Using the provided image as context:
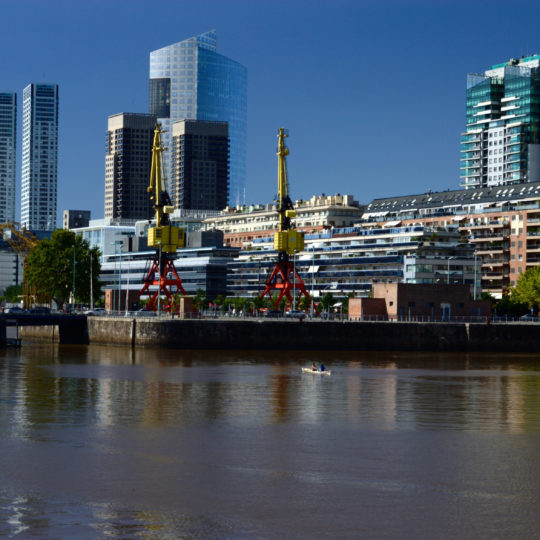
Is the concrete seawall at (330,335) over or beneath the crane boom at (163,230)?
beneath

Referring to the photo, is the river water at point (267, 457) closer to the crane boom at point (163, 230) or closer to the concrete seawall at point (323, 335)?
the concrete seawall at point (323, 335)

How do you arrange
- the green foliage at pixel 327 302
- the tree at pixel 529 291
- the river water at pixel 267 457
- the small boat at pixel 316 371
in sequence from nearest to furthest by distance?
the river water at pixel 267 457 < the small boat at pixel 316 371 < the tree at pixel 529 291 < the green foliage at pixel 327 302

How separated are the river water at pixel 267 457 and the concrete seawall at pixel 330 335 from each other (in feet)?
137

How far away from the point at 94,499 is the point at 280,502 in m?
6.36

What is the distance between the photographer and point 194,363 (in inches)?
4259

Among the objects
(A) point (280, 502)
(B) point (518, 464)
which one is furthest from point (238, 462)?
(B) point (518, 464)

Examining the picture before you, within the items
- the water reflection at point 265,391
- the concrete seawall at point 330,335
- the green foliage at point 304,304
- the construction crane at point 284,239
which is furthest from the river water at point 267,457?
the green foliage at point 304,304

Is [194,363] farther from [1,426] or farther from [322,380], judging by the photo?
[1,426]

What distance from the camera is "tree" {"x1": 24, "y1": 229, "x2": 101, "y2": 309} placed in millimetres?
189500

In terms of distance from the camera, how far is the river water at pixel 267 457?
3781 cm

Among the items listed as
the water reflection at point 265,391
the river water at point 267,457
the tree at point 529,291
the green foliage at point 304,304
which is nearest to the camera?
the river water at point 267,457

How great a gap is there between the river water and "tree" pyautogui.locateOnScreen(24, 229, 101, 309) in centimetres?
9917

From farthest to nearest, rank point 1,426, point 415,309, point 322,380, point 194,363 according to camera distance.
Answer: point 415,309 < point 194,363 < point 322,380 < point 1,426

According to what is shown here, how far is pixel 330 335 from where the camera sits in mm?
134000
